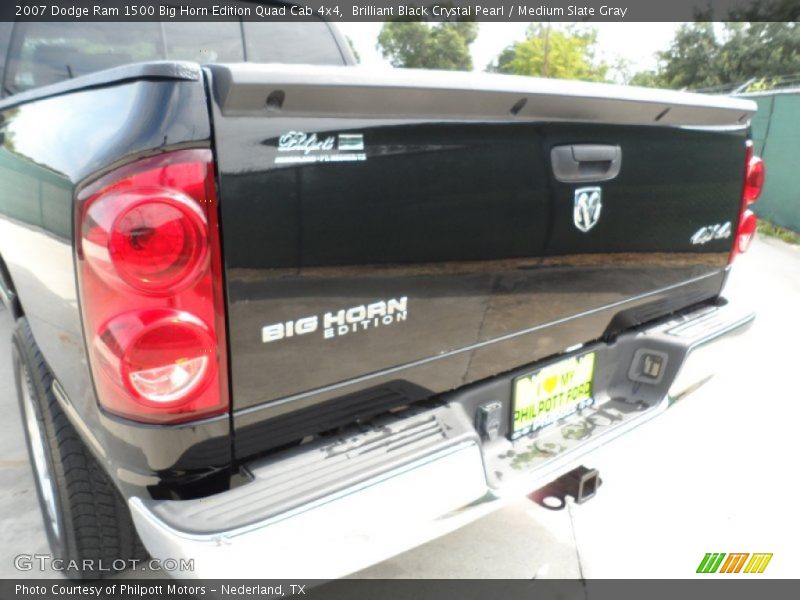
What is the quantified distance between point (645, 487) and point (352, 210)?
6.55 feet

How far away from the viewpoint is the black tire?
186cm

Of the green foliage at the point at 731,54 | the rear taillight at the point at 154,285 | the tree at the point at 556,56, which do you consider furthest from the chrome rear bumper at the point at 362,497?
the green foliage at the point at 731,54

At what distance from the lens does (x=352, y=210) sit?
148cm

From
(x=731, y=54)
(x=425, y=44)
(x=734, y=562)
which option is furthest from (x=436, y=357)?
(x=425, y=44)

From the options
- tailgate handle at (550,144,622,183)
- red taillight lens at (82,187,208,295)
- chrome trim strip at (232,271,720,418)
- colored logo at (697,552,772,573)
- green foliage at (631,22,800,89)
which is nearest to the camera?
red taillight lens at (82,187,208,295)

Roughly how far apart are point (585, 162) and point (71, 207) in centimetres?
138

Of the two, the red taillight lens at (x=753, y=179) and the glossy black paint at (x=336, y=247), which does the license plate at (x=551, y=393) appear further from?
the red taillight lens at (x=753, y=179)

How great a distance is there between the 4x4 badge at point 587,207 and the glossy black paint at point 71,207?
3.64 ft

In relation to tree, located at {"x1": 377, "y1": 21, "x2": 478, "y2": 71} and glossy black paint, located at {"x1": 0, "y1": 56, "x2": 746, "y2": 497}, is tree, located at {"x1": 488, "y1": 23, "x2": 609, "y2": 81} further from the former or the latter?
glossy black paint, located at {"x1": 0, "y1": 56, "x2": 746, "y2": 497}

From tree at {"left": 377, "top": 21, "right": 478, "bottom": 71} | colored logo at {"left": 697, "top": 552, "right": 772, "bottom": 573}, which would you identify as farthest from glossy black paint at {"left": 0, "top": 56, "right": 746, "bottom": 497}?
tree at {"left": 377, "top": 21, "right": 478, "bottom": 71}

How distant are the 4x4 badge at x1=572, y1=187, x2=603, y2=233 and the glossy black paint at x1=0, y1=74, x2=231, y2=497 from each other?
1.11 metres

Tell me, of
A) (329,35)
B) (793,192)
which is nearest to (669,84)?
(793,192)

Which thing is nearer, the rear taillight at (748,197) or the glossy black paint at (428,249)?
the glossy black paint at (428,249)

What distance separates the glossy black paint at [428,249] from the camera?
1379 millimetres
